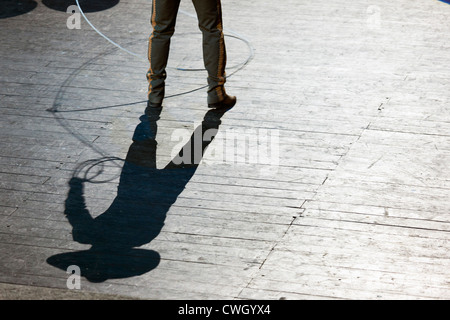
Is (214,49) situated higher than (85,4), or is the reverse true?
(214,49)

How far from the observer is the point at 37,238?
3947 mm

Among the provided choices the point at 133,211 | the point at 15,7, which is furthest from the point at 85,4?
the point at 133,211

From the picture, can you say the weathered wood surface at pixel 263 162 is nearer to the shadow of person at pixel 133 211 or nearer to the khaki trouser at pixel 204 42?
the shadow of person at pixel 133 211

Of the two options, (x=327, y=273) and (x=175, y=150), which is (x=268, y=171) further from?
(x=327, y=273)

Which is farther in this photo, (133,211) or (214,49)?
(214,49)

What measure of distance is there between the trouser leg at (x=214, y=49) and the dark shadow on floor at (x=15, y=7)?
301cm

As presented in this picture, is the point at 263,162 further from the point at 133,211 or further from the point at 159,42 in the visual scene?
the point at 159,42

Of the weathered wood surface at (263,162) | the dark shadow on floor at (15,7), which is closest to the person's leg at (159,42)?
the weathered wood surface at (263,162)

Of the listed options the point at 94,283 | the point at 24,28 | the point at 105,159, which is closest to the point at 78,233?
the point at 94,283

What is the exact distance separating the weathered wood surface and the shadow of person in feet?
0.16

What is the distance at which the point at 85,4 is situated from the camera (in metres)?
7.80

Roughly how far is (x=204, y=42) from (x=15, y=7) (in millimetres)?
3221

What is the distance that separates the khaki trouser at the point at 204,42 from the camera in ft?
17.1

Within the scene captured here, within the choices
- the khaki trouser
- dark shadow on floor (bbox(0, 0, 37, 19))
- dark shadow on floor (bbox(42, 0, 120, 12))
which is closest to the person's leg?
the khaki trouser
